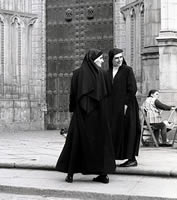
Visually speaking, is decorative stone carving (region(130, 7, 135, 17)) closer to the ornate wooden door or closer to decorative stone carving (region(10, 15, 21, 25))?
the ornate wooden door

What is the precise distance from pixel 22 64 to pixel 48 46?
121 cm

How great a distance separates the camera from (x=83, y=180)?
325 inches

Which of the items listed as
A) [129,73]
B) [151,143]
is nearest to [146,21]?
[151,143]

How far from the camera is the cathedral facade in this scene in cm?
1950

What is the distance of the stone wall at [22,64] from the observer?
772 inches

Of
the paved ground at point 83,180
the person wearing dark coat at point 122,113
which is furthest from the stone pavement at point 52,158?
the person wearing dark coat at point 122,113

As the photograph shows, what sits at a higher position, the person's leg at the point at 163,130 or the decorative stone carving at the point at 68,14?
the decorative stone carving at the point at 68,14

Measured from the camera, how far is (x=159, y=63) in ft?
48.3

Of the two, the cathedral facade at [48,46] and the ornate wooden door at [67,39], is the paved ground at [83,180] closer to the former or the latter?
the cathedral facade at [48,46]

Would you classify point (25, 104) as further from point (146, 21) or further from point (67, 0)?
point (146, 21)

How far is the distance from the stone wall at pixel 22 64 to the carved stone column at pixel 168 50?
6.65 meters

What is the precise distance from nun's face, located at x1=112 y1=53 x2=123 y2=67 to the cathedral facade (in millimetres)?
9368

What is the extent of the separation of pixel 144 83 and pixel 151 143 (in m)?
3.06

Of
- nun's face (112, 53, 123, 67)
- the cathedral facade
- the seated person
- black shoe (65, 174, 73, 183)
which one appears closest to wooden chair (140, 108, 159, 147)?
the seated person
